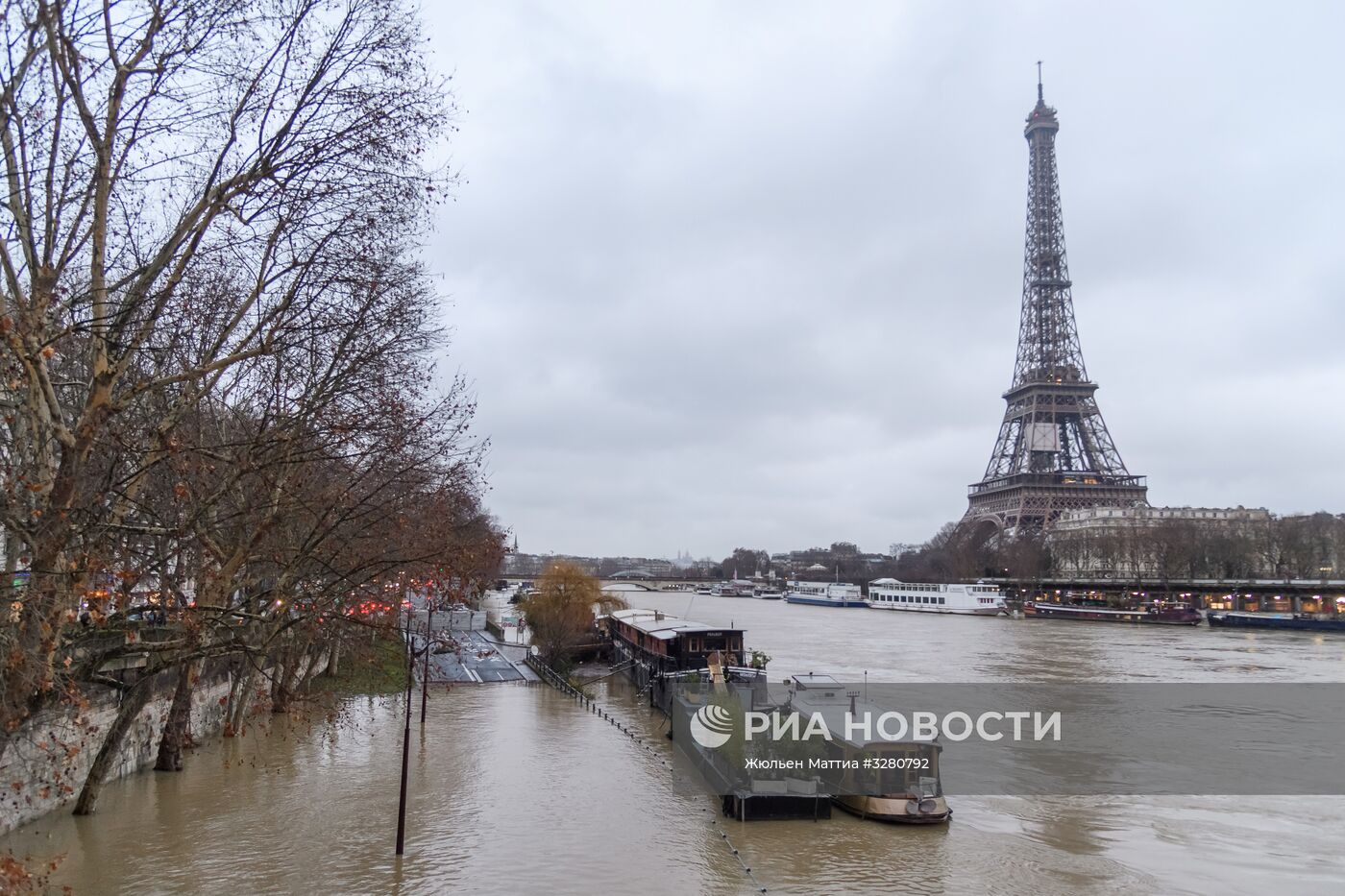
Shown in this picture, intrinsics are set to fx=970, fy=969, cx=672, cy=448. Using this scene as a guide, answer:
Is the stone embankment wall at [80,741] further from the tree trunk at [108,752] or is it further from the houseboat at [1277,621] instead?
the houseboat at [1277,621]

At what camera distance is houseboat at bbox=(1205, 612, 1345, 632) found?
82438mm

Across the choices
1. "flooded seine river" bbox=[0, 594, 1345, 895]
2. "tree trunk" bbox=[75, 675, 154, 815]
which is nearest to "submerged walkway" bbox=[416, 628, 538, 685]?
"flooded seine river" bbox=[0, 594, 1345, 895]

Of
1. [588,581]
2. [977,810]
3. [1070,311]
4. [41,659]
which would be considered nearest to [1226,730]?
[977,810]

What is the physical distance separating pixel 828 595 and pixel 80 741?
4953 inches

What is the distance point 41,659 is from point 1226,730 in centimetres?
3536

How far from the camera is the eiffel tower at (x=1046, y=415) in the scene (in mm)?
144125

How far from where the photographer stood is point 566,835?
19516 millimetres

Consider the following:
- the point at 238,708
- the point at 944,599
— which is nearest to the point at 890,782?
Answer: the point at 238,708

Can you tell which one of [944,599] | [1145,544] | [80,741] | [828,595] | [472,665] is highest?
[1145,544]

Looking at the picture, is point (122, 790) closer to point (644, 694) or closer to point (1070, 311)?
point (644, 694)

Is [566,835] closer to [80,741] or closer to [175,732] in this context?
[80,741]

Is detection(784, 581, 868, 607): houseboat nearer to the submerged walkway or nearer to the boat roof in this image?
the boat roof

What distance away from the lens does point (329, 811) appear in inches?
808

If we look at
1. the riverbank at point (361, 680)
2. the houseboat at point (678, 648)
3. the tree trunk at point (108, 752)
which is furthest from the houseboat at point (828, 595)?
the tree trunk at point (108, 752)
